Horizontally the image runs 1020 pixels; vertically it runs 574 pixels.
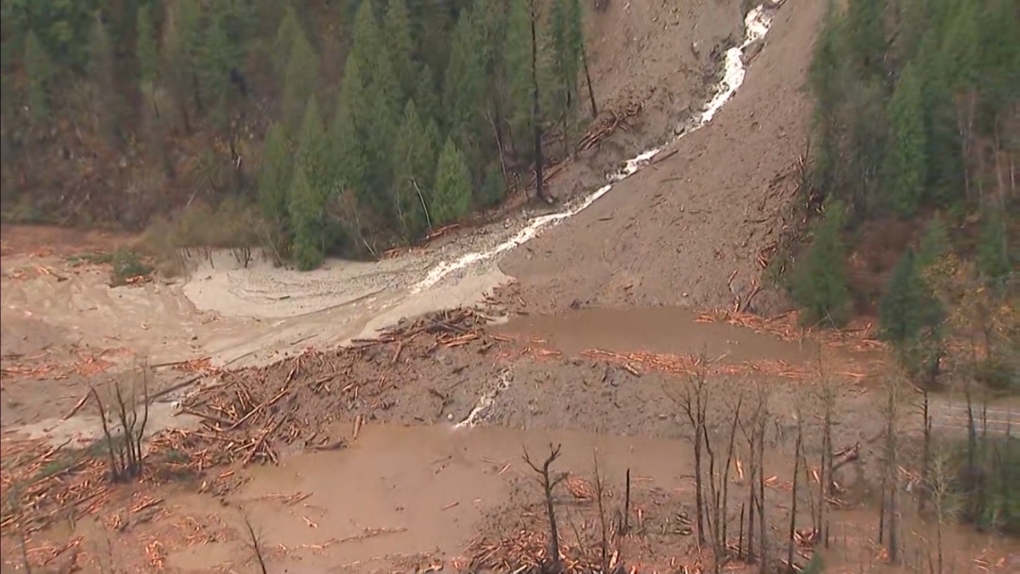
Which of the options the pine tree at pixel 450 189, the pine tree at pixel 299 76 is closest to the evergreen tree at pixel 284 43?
the pine tree at pixel 299 76

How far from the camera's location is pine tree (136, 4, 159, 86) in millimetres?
17562

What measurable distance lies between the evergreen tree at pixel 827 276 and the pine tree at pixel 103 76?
12.8m

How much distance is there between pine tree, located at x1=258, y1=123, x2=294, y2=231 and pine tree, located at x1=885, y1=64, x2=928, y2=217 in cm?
1205

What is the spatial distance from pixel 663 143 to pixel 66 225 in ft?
56.0

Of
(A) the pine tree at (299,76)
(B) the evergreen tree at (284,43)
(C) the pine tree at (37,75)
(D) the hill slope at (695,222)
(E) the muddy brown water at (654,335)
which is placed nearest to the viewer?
(C) the pine tree at (37,75)

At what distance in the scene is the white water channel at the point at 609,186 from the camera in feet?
59.8

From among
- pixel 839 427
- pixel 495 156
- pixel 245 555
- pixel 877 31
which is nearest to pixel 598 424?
pixel 839 427

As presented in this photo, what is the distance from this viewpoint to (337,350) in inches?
755

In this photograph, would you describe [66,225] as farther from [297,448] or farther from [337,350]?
[337,350]

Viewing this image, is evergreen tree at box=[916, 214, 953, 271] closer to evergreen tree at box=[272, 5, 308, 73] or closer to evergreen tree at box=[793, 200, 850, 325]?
evergreen tree at box=[793, 200, 850, 325]

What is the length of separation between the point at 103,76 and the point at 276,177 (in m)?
4.73

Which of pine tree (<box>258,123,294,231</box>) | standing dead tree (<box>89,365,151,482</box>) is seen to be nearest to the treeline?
pine tree (<box>258,123,294,231</box>)

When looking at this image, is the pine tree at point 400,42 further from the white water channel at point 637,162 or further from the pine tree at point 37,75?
the pine tree at point 37,75

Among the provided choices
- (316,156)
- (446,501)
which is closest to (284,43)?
(316,156)
